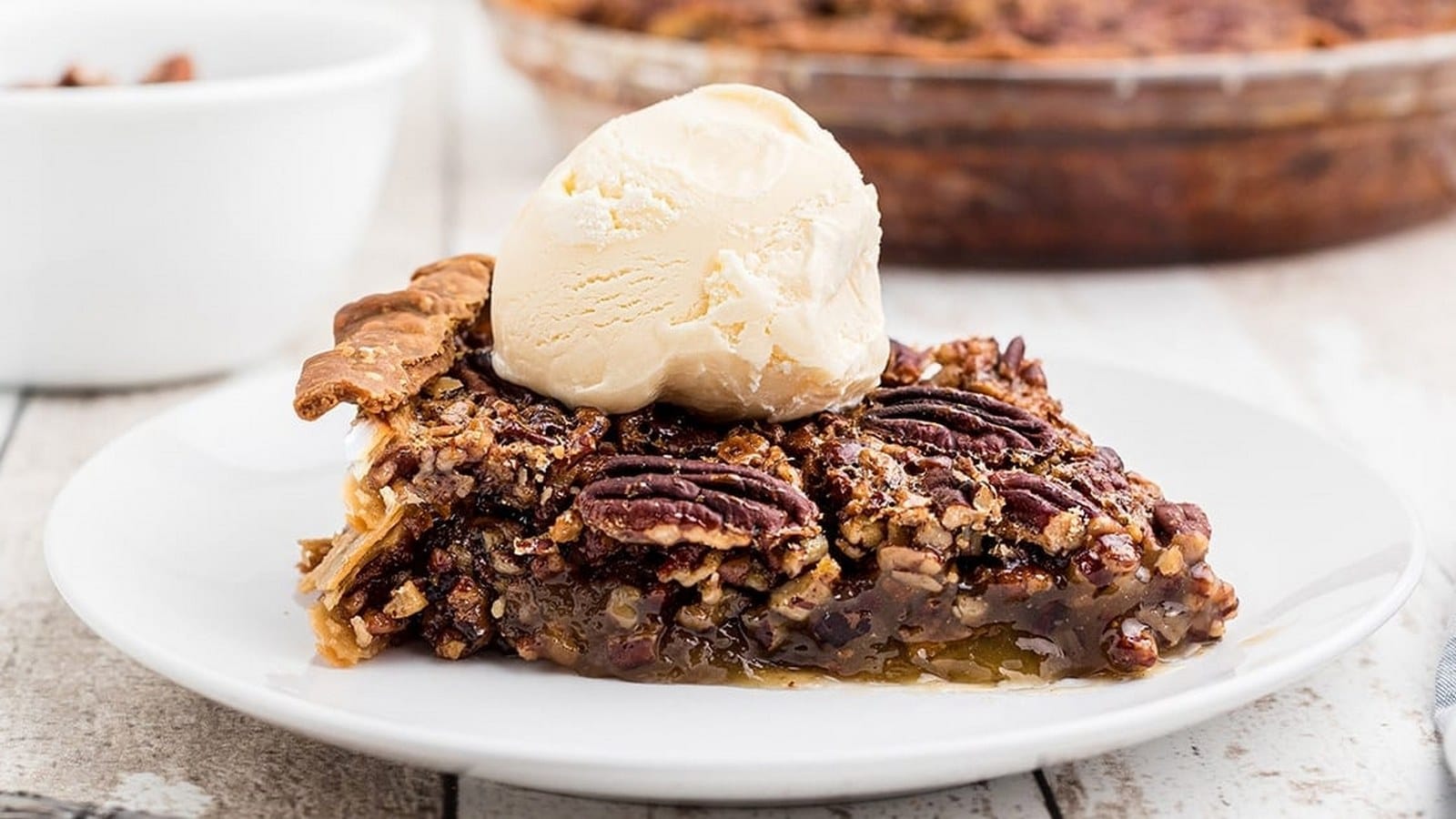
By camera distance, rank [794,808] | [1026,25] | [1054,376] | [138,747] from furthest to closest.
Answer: [1026,25], [1054,376], [138,747], [794,808]

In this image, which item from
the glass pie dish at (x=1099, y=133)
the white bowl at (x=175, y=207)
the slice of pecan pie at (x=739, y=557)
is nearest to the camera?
the slice of pecan pie at (x=739, y=557)

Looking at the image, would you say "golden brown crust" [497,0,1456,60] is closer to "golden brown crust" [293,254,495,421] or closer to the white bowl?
the white bowl

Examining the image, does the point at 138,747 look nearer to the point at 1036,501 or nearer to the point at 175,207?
the point at 1036,501

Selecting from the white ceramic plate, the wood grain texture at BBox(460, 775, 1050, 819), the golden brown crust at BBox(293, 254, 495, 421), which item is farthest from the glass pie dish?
the wood grain texture at BBox(460, 775, 1050, 819)

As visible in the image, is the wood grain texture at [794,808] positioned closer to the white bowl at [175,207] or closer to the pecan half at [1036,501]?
the pecan half at [1036,501]

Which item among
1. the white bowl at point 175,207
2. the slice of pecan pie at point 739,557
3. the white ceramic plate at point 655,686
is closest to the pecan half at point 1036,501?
the slice of pecan pie at point 739,557

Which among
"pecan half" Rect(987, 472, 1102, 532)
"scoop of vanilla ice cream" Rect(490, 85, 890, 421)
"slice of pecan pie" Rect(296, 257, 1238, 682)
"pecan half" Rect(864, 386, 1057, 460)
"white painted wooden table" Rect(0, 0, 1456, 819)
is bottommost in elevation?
"white painted wooden table" Rect(0, 0, 1456, 819)

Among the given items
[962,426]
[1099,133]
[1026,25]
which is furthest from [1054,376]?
[1026,25]
